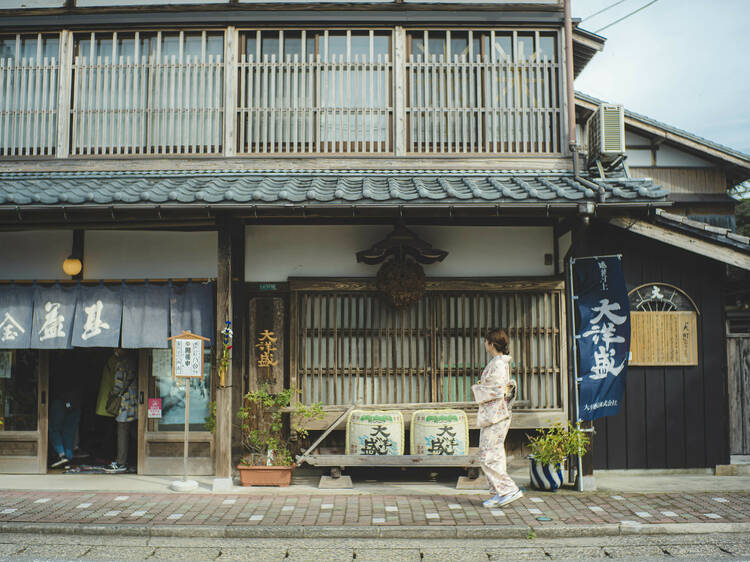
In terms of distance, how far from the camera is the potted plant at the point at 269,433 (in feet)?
29.0

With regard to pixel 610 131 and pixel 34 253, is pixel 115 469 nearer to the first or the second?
pixel 34 253

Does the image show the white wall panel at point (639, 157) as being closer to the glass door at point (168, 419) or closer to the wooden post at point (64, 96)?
the glass door at point (168, 419)

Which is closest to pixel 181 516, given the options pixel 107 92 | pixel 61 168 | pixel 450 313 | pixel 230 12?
pixel 450 313

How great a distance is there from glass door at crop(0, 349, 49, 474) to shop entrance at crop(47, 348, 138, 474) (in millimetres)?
187

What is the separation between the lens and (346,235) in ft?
31.9

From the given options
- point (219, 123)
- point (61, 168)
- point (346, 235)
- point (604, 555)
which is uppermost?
point (219, 123)

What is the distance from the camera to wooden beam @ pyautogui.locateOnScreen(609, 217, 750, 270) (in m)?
9.18

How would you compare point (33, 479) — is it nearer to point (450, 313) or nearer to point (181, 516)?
point (181, 516)

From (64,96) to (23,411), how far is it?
514cm

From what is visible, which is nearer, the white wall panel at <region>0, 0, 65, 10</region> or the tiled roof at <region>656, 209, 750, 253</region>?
the tiled roof at <region>656, 209, 750, 253</region>

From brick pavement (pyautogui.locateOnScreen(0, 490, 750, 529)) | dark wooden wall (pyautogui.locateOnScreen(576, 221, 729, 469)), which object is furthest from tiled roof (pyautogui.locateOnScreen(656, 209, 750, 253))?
brick pavement (pyautogui.locateOnScreen(0, 490, 750, 529))

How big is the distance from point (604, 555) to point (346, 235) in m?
5.64

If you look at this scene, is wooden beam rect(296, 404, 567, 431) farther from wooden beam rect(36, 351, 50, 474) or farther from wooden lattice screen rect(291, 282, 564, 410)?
wooden beam rect(36, 351, 50, 474)

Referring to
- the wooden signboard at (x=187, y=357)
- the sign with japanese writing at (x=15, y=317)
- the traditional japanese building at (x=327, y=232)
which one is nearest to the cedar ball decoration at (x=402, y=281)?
the traditional japanese building at (x=327, y=232)
